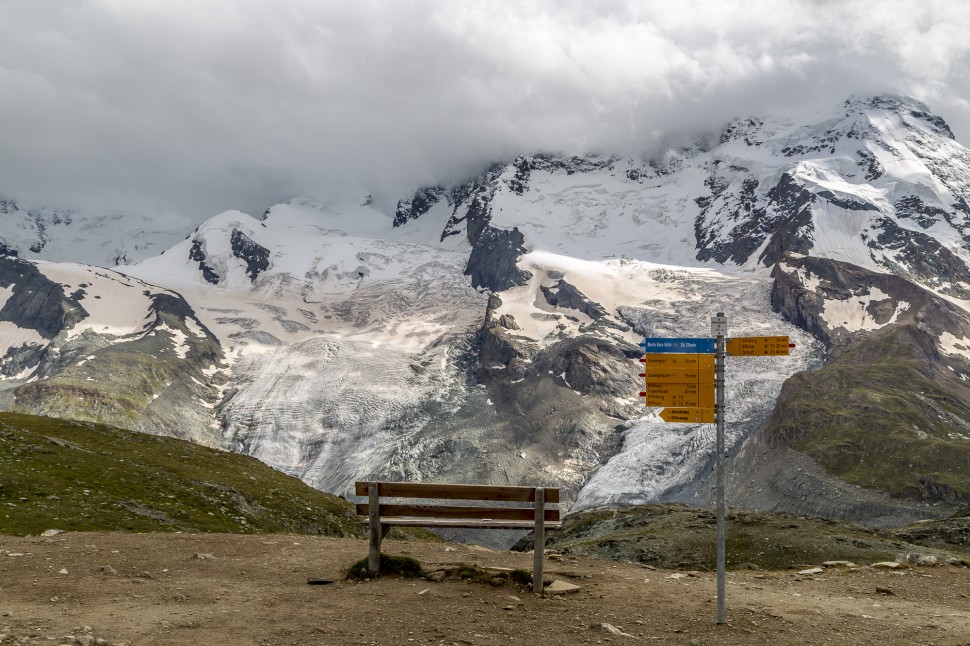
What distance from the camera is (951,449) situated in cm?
19925

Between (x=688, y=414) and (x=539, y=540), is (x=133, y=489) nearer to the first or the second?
(x=539, y=540)

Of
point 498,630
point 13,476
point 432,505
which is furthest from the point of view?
point 13,476

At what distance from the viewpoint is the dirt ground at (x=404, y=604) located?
1822cm

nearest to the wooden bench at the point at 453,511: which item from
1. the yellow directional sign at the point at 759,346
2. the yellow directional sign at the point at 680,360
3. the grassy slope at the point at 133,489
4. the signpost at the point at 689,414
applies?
the signpost at the point at 689,414

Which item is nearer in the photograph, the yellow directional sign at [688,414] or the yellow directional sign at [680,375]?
the yellow directional sign at [688,414]

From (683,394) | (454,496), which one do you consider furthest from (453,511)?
(683,394)

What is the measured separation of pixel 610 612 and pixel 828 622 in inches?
210

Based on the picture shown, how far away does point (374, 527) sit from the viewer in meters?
22.6

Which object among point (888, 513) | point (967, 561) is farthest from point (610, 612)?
point (888, 513)

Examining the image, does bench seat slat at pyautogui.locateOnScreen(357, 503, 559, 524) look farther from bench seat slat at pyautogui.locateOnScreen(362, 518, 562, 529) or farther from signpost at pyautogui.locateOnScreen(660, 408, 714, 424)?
signpost at pyautogui.locateOnScreen(660, 408, 714, 424)

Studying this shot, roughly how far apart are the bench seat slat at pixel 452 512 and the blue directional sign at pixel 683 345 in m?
5.41

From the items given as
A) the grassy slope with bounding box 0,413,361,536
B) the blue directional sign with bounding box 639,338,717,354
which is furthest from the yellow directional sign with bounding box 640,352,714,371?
the grassy slope with bounding box 0,413,361,536

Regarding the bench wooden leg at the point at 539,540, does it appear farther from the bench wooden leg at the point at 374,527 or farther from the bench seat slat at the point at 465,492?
the bench wooden leg at the point at 374,527

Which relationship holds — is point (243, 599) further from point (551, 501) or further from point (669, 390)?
point (669, 390)
